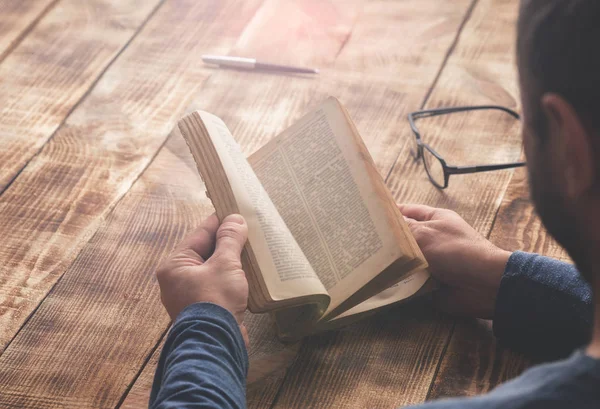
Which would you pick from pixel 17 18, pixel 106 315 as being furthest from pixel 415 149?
pixel 17 18

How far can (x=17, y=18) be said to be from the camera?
1.90m

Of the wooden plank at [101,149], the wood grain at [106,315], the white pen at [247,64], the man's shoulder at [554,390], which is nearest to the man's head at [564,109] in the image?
the man's shoulder at [554,390]

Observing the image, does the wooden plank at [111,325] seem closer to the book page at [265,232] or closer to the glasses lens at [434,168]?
the book page at [265,232]

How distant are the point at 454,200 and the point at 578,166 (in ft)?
2.39

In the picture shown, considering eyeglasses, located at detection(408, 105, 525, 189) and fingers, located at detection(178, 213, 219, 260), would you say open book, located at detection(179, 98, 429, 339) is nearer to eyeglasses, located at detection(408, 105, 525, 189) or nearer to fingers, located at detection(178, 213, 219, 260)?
fingers, located at detection(178, 213, 219, 260)

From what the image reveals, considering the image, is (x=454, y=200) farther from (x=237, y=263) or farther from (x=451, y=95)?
(x=237, y=263)

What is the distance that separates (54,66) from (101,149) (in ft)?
1.10

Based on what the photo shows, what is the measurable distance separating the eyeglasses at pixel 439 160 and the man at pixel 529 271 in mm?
187

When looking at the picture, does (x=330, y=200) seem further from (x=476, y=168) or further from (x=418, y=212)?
(x=476, y=168)

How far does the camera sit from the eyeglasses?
138cm

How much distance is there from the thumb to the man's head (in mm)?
434

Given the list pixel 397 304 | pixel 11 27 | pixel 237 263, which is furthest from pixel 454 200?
pixel 11 27

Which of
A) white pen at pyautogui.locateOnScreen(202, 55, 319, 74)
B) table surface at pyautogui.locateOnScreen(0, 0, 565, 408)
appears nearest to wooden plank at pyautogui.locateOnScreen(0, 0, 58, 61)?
table surface at pyautogui.locateOnScreen(0, 0, 565, 408)

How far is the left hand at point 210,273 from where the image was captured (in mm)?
1010
